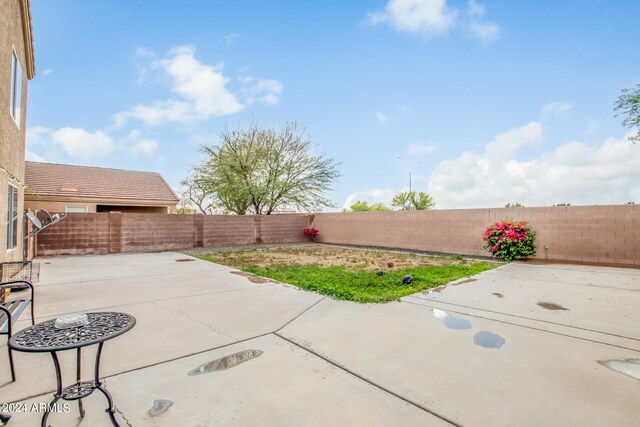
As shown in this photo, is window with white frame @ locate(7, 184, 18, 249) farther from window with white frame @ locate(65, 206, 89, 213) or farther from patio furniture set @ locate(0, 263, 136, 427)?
window with white frame @ locate(65, 206, 89, 213)

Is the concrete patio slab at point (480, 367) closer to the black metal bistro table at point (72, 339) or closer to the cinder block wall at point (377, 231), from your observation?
the black metal bistro table at point (72, 339)

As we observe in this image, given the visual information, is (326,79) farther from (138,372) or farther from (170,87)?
(138,372)

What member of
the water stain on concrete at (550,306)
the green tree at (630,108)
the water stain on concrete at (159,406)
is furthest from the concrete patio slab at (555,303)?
the green tree at (630,108)

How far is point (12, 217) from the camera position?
6.02 metres

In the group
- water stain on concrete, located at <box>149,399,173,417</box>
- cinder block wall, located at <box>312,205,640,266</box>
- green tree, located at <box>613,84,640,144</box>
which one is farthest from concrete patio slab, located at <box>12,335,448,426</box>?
green tree, located at <box>613,84,640,144</box>

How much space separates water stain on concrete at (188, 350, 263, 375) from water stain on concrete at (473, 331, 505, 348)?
6.95ft

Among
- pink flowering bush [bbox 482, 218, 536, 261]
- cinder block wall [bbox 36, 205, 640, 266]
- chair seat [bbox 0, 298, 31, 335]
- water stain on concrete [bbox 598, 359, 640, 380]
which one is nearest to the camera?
water stain on concrete [bbox 598, 359, 640, 380]

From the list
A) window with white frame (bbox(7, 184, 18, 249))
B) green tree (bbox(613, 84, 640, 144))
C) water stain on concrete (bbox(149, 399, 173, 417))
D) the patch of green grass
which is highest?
green tree (bbox(613, 84, 640, 144))

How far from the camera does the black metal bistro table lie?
1.59 meters

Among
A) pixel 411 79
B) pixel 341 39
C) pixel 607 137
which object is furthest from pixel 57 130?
pixel 607 137

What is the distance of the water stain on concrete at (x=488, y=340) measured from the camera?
2902 millimetres

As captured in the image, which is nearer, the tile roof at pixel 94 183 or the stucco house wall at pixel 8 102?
the stucco house wall at pixel 8 102

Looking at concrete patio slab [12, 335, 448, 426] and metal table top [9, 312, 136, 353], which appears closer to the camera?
metal table top [9, 312, 136, 353]

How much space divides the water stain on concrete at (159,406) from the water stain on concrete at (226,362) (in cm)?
38
